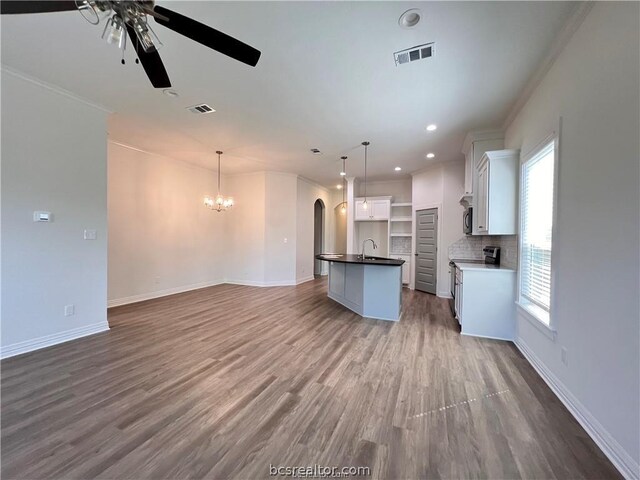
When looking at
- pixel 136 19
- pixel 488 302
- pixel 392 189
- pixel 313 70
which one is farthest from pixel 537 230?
pixel 392 189

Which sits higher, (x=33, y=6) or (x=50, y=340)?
(x=33, y=6)

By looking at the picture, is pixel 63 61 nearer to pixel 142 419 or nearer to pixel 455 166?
pixel 142 419

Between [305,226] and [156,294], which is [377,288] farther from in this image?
[156,294]

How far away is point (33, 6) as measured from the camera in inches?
61.4

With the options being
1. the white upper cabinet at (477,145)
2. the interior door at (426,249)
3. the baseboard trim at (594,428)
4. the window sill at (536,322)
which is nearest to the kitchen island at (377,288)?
the window sill at (536,322)

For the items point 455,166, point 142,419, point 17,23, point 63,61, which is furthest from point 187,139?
point 455,166

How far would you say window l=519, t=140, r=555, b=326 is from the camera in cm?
267

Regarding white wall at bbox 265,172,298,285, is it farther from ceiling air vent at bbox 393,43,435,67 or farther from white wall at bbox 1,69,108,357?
ceiling air vent at bbox 393,43,435,67

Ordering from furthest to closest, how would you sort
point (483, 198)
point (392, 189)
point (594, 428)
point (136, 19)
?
point (392, 189) → point (483, 198) → point (594, 428) → point (136, 19)

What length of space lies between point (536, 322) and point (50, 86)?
19.5ft

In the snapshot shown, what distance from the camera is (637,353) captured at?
147 centimetres

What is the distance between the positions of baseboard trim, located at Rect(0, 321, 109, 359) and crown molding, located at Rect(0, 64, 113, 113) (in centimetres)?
289

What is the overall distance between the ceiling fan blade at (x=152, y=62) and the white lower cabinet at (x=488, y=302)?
392cm

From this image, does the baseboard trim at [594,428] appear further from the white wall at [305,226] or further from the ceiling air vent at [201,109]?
the white wall at [305,226]
